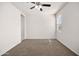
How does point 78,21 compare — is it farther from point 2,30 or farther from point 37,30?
point 37,30

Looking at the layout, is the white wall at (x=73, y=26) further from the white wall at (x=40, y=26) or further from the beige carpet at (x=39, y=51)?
the white wall at (x=40, y=26)

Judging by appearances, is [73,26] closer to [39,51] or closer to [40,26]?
[39,51]

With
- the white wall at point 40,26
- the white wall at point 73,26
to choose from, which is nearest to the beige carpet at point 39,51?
the white wall at point 73,26

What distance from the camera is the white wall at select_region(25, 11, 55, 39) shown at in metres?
8.67

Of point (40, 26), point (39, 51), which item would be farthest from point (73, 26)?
point (40, 26)

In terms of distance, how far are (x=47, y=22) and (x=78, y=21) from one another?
5278mm

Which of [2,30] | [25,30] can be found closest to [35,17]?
[25,30]

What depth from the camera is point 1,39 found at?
3559 millimetres

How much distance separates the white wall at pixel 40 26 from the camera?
867 cm

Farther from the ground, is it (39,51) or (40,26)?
(40,26)

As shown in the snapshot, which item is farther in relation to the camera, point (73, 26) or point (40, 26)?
point (40, 26)

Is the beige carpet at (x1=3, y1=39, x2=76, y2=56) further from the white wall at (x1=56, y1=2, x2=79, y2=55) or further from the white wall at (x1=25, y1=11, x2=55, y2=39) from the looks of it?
the white wall at (x1=25, y1=11, x2=55, y2=39)

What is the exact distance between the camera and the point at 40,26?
8.80m

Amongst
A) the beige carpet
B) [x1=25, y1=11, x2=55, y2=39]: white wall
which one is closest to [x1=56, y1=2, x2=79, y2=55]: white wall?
the beige carpet
